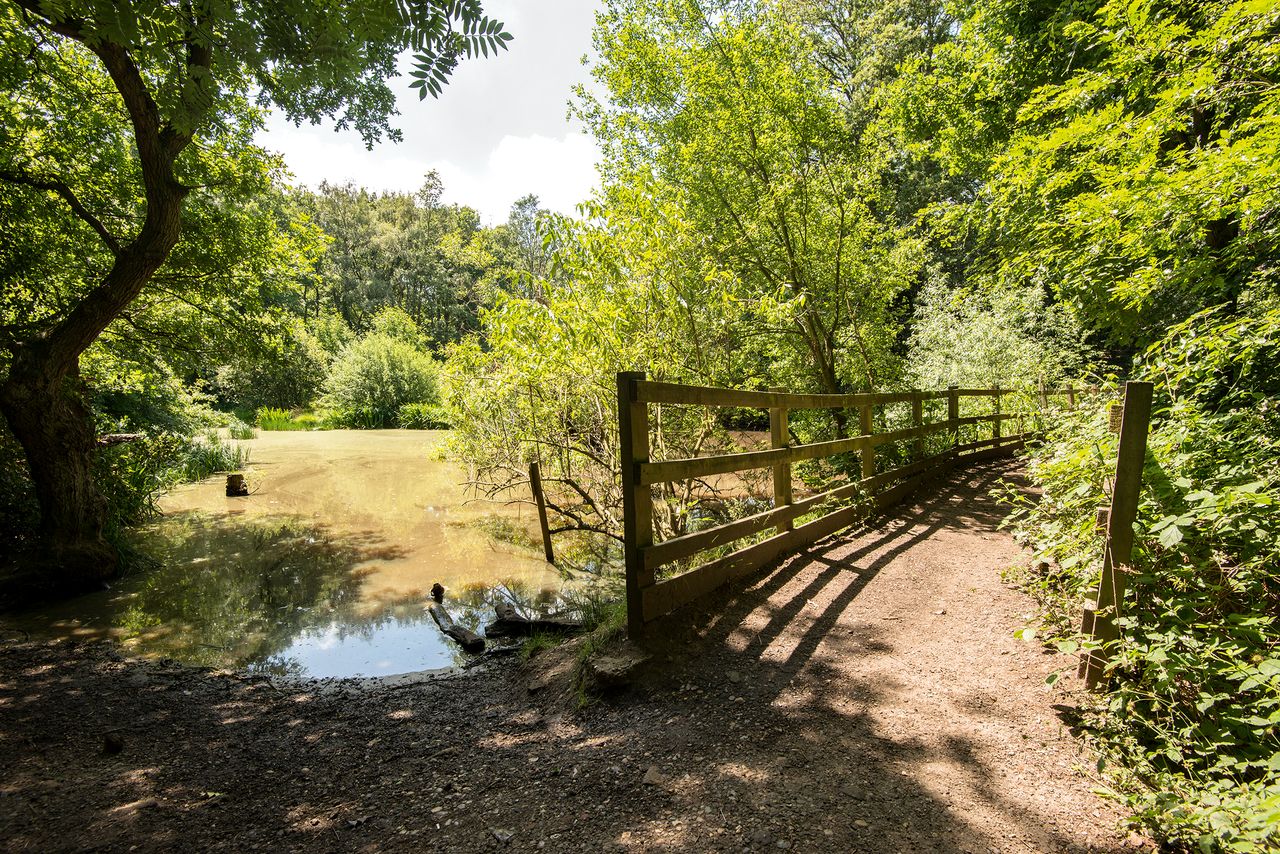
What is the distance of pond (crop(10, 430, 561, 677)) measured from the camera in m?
5.67

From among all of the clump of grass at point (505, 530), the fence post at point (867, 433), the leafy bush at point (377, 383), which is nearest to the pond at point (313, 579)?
the clump of grass at point (505, 530)

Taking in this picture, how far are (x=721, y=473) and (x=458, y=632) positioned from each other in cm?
344

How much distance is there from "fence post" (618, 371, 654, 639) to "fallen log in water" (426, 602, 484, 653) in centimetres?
277

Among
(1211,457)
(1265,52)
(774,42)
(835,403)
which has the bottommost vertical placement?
(1211,457)

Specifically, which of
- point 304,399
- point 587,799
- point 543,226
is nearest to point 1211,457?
point 587,799

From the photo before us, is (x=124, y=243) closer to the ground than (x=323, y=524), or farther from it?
farther from it

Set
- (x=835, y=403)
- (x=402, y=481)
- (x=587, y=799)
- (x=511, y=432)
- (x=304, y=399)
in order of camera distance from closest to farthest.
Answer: (x=587, y=799) → (x=835, y=403) → (x=511, y=432) → (x=402, y=481) → (x=304, y=399)

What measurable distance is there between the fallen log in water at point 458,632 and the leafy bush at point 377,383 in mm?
28691

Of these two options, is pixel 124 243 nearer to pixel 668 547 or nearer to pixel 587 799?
pixel 668 547

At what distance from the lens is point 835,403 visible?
5.78 m

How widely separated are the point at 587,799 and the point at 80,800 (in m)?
2.39

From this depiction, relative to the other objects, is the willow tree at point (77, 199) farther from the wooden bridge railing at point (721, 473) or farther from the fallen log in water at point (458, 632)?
the fallen log in water at point (458, 632)

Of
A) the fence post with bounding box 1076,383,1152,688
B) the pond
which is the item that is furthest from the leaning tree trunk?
the fence post with bounding box 1076,383,1152,688

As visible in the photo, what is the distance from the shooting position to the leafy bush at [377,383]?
1321 inches
